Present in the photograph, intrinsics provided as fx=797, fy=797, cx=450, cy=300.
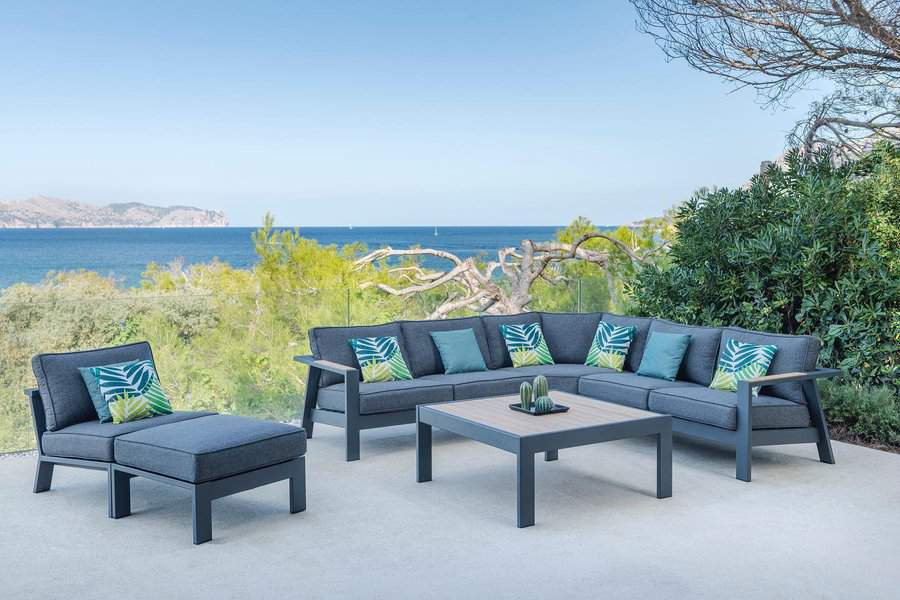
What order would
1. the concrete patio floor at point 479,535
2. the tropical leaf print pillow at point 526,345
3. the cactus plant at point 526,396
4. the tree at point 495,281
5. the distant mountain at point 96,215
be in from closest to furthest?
1. the concrete patio floor at point 479,535
2. the cactus plant at point 526,396
3. the tropical leaf print pillow at point 526,345
4. the tree at point 495,281
5. the distant mountain at point 96,215

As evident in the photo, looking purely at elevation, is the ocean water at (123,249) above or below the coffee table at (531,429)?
above

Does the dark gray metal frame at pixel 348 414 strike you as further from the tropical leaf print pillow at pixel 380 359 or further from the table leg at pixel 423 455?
the table leg at pixel 423 455

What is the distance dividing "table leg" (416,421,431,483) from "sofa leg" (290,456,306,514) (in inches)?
31.7

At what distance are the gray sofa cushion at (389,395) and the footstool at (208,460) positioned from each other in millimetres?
1229

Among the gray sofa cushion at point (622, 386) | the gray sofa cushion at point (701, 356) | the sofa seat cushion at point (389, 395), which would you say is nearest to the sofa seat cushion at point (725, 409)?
the gray sofa cushion at point (622, 386)

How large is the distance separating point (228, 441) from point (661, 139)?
19.2 meters

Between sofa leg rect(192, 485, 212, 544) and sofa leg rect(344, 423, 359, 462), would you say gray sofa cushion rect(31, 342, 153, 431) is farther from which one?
sofa leg rect(344, 423, 359, 462)

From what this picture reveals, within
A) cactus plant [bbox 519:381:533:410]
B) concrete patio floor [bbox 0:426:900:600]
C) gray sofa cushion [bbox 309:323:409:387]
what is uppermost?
gray sofa cushion [bbox 309:323:409:387]

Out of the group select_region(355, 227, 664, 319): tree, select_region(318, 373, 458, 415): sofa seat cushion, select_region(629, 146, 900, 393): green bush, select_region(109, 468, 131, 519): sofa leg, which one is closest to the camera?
select_region(109, 468, 131, 519): sofa leg

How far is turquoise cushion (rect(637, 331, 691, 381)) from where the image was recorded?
590 cm

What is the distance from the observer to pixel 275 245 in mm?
8305

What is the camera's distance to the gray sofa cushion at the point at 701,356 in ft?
19.0

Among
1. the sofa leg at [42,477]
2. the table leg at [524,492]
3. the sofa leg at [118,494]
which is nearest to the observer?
the table leg at [524,492]

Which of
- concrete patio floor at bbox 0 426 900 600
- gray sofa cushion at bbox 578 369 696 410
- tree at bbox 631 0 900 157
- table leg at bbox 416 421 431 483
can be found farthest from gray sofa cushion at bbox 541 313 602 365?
tree at bbox 631 0 900 157
